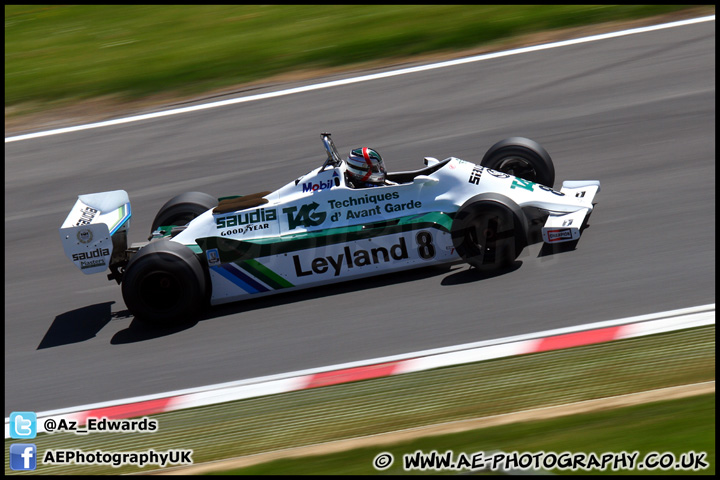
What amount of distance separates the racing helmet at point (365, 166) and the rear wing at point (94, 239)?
257 cm

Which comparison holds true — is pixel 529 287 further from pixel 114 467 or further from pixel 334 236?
pixel 114 467

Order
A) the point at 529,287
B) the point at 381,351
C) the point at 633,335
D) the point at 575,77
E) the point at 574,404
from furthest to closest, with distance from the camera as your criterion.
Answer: the point at 575,77
the point at 529,287
the point at 381,351
the point at 633,335
the point at 574,404

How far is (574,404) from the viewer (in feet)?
20.9

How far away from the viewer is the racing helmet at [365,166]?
8727mm

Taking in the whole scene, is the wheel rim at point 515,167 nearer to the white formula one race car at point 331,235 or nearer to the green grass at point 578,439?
the white formula one race car at point 331,235


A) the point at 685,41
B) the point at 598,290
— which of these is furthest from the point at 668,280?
the point at 685,41

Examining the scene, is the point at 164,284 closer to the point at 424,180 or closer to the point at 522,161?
the point at 424,180

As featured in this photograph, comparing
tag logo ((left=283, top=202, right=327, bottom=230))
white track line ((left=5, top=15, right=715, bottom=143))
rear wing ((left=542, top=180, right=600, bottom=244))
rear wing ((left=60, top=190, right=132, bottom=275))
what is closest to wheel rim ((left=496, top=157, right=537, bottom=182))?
rear wing ((left=542, top=180, right=600, bottom=244))

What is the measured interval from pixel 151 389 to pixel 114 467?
3.68 ft

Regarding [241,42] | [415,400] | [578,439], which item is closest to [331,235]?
[415,400]

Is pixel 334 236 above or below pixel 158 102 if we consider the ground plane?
below

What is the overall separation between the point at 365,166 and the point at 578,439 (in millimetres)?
3888

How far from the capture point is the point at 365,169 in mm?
8742

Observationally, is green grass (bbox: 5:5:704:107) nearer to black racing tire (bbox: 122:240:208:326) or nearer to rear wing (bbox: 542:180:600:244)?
rear wing (bbox: 542:180:600:244)
